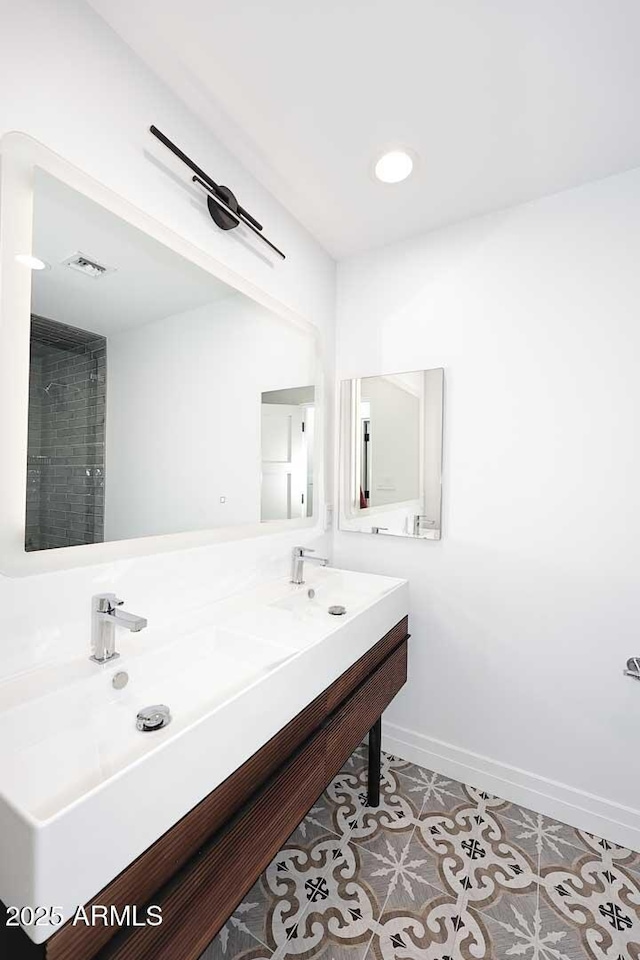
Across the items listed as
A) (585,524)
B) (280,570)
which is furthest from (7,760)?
(585,524)

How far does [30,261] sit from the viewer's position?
3.30 ft

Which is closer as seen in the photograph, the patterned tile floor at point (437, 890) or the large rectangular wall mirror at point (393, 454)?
the patterned tile floor at point (437, 890)

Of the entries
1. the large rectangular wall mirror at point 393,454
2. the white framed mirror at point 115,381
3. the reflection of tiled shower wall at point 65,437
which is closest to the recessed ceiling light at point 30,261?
the white framed mirror at point 115,381

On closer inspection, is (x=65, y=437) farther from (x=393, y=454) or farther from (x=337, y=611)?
(x=393, y=454)

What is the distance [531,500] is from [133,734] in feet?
5.09

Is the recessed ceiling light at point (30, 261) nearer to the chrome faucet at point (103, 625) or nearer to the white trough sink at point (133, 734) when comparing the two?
the chrome faucet at point (103, 625)

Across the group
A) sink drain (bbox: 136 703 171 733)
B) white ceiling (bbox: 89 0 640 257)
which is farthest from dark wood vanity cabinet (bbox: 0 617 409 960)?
white ceiling (bbox: 89 0 640 257)

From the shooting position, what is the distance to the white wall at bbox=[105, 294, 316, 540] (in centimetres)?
123

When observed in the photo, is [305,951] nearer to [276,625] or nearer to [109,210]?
[276,625]

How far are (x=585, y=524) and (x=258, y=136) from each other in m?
1.80

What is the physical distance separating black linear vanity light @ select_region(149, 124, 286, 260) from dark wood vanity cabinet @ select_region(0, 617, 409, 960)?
153 centimetres

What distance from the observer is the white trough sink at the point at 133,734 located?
24.3 inches

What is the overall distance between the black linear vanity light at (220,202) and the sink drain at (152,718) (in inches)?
56.9

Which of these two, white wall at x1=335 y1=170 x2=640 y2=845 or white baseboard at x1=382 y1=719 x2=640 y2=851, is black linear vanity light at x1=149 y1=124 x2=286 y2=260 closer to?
white wall at x1=335 y1=170 x2=640 y2=845
